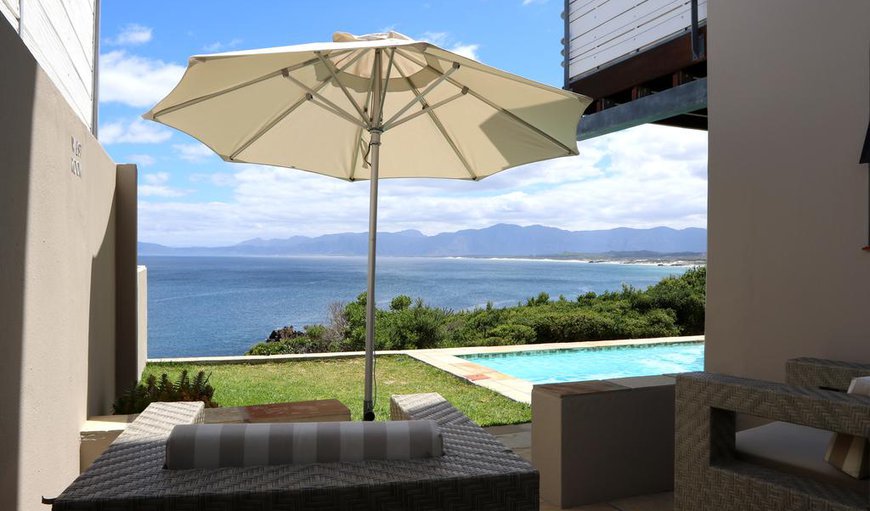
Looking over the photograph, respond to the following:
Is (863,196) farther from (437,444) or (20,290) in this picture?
(20,290)

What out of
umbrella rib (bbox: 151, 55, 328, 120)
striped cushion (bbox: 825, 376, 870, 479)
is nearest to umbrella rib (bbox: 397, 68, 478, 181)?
umbrella rib (bbox: 151, 55, 328, 120)

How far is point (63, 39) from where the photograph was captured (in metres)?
3.99

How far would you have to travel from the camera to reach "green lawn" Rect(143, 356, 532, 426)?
530 centimetres

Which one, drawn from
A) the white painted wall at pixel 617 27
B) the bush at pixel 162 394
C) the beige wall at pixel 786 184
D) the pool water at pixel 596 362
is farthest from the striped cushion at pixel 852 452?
the pool water at pixel 596 362

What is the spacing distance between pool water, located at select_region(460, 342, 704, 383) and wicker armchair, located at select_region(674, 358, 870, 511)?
5419mm

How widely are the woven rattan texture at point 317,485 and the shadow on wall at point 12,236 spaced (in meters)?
0.90

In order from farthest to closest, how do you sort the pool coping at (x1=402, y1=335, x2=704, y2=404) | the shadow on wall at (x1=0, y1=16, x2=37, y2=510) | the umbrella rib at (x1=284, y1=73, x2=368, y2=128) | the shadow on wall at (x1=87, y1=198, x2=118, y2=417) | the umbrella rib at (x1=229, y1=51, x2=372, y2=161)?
the pool coping at (x1=402, y1=335, x2=704, y2=404) → the umbrella rib at (x1=229, y1=51, x2=372, y2=161) → the shadow on wall at (x1=87, y1=198, x2=118, y2=417) → the umbrella rib at (x1=284, y1=73, x2=368, y2=128) → the shadow on wall at (x1=0, y1=16, x2=37, y2=510)

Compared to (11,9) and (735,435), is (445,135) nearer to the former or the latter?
(11,9)

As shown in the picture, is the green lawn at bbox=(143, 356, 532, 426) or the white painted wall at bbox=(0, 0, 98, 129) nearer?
the white painted wall at bbox=(0, 0, 98, 129)

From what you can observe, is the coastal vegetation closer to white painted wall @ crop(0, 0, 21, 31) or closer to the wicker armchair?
white painted wall @ crop(0, 0, 21, 31)

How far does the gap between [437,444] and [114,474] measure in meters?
0.71

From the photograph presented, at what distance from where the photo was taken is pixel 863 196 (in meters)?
2.80

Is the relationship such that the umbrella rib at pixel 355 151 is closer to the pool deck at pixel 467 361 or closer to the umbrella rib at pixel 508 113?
the umbrella rib at pixel 508 113

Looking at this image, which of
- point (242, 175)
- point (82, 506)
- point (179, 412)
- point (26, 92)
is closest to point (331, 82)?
point (26, 92)
